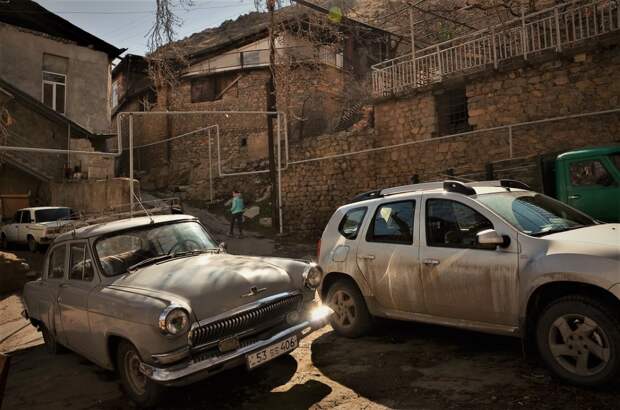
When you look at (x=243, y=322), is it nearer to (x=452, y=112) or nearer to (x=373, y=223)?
(x=373, y=223)

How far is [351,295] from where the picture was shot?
5098 millimetres

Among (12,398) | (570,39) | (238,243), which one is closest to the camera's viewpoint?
(12,398)

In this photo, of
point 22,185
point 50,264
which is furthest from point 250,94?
point 50,264

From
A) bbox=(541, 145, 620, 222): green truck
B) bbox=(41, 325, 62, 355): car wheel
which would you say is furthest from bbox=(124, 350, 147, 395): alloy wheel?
bbox=(541, 145, 620, 222): green truck

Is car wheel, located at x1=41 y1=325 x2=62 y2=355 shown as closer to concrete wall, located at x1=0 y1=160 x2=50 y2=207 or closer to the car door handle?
the car door handle

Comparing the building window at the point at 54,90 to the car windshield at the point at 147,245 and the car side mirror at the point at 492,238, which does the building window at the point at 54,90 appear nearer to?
the car windshield at the point at 147,245

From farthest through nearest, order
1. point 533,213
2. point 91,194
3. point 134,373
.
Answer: point 91,194 < point 533,213 < point 134,373

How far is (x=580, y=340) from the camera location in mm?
3252

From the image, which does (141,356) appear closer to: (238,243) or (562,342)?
(562,342)

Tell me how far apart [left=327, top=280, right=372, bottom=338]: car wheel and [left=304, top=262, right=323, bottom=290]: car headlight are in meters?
0.67

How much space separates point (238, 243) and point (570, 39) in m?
10.8

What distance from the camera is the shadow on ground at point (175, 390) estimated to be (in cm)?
378

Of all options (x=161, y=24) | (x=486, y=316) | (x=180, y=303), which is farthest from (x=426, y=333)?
(x=161, y=24)

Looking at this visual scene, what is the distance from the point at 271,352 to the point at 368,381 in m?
0.96
